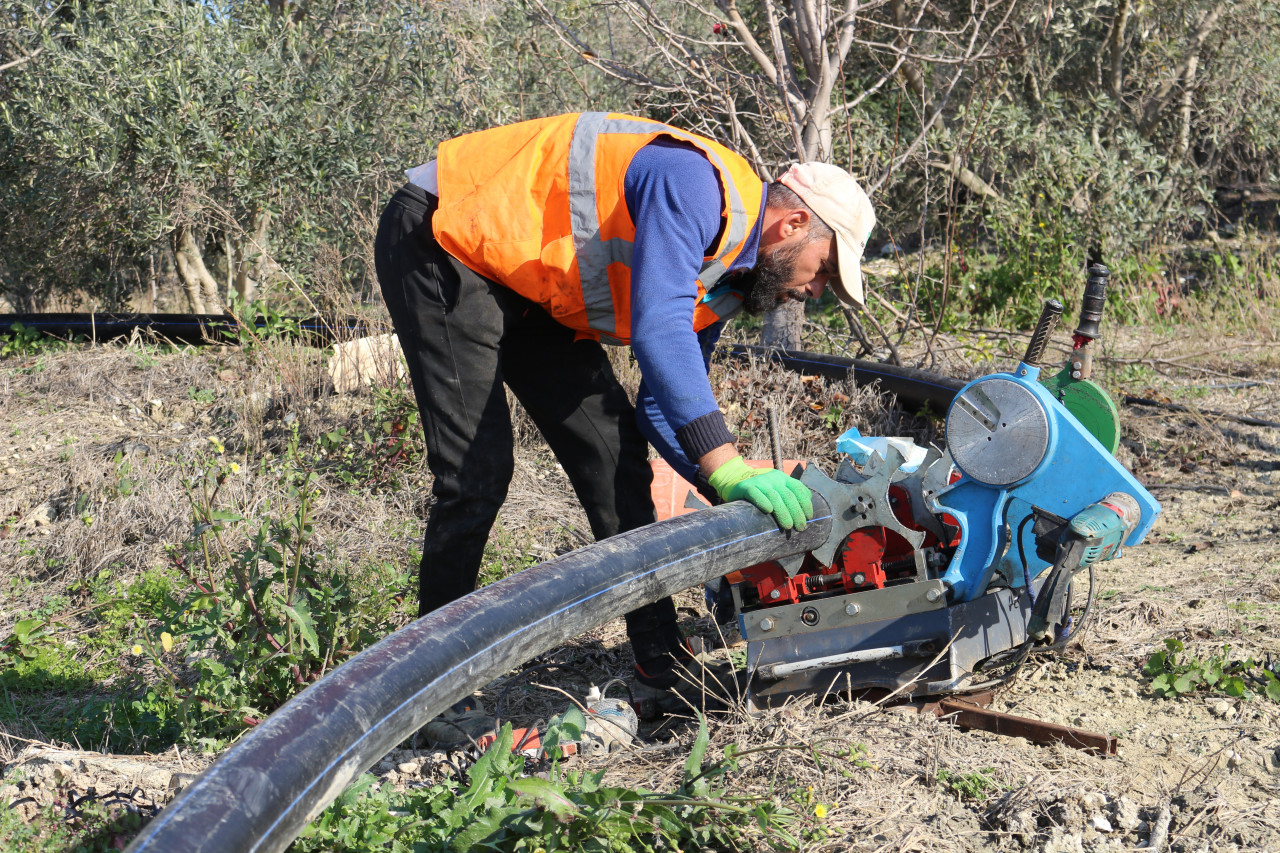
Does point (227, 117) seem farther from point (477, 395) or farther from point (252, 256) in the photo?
point (477, 395)

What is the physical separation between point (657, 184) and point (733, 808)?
1.44m

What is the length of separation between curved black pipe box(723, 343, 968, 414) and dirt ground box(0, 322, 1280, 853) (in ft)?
0.39

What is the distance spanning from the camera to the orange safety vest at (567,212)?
265cm

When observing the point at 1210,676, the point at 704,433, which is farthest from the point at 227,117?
the point at 1210,676

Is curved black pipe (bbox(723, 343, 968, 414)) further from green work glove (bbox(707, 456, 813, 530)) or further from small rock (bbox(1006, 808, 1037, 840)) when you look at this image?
small rock (bbox(1006, 808, 1037, 840))

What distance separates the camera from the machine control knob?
2484mm

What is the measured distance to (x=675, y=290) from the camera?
7.98 ft

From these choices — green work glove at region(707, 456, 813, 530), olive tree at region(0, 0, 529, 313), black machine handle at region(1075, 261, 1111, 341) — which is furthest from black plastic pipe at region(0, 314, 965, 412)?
green work glove at region(707, 456, 813, 530)

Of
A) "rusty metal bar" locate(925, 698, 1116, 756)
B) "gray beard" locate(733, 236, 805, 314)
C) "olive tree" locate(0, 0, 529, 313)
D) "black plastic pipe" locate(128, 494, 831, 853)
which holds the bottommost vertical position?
"rusty metal bar" locate(925, 698, 1116, 756)

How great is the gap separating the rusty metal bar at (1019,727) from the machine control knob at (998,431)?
62 centimetres

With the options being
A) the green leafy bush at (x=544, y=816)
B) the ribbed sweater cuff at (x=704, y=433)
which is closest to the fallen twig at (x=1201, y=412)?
the ribbed sweater cuff at (x=704, y=433)

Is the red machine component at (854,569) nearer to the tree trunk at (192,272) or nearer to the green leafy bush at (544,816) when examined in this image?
the green leafy bush at (544,816)

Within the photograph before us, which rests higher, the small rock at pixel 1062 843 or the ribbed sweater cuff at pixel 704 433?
the ribbed sweater cuff at pixel 704 433

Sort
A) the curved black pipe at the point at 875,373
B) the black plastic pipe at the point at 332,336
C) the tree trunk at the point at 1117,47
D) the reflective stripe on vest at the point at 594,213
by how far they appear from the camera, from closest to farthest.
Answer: the reflective stripe on vest at the point at 594,213, the curved black pipe at the point at 875,373, the black plastic pipe at the point at 332,336, the tree trunk at the point at 1117,47
